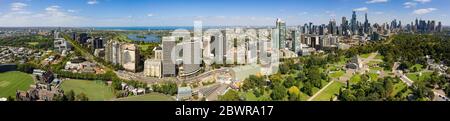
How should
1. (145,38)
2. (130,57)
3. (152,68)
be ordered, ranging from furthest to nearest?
(145,38) → (130,57) → (152,68)

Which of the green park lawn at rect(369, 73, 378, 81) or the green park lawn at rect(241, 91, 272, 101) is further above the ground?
the green park lawn at rect(369, 73, 378, 81)

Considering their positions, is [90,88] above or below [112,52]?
below

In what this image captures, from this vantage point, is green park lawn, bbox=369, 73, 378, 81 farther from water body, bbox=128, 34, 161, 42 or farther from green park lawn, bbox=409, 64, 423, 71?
water body, bbox=128, 34, 161, 42

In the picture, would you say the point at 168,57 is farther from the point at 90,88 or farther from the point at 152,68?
the point at 90,88

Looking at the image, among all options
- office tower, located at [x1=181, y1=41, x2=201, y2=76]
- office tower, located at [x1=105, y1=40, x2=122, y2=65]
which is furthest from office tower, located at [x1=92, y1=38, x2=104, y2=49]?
office tower, located at [x1=181, y1=41, x2=201, y2=76]

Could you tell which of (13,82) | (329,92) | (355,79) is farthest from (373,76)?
(13,82)

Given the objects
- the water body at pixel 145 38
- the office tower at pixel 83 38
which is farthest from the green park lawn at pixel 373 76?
the office tower at pixel 83 38
